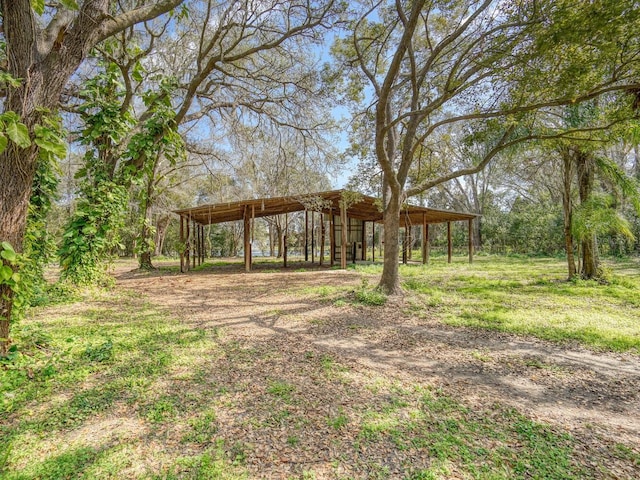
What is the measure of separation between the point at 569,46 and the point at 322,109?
5.67 metres

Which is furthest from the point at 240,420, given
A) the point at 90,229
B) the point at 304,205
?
the point at 304,205

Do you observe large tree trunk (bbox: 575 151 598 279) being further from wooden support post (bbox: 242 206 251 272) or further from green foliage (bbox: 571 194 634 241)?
wooden support post (bbox: 242 206 251 272)

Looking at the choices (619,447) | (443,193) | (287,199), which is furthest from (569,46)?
(443,193)

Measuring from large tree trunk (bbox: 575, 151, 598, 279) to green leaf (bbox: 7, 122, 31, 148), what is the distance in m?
10.8

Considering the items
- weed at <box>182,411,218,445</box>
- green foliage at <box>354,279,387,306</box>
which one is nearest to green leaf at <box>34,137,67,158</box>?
weed at <box>182,411,218,445</box>

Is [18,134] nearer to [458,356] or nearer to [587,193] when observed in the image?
[458,356]

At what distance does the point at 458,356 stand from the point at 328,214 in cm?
1270

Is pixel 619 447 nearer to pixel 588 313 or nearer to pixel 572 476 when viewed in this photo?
pixel 572 476

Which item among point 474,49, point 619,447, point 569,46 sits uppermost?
point 474,49

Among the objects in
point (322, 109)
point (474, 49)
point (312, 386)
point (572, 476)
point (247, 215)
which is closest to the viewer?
point (572, 476)

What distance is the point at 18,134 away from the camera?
6.61 feet

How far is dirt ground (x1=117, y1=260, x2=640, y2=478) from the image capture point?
255 centimetres

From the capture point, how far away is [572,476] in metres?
1.77

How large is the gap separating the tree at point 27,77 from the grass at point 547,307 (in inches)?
225
